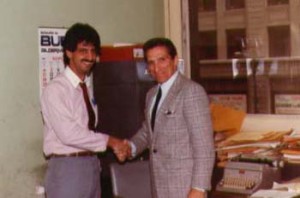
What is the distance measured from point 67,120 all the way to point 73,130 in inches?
2.4

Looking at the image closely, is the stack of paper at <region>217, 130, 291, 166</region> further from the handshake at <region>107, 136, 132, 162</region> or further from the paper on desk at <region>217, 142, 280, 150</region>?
the handshake at <region>107, 136, 132, 162</region>

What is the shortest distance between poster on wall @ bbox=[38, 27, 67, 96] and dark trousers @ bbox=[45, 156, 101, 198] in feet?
1.75

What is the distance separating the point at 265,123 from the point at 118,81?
1.05 meters

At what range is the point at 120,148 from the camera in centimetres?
313

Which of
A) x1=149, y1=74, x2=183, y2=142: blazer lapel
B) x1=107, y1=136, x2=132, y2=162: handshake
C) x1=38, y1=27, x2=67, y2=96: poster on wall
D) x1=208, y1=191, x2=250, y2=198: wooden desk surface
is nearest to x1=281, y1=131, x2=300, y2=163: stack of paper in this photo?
x1=208, y1=191, x2=250, y2=198: wooden desk surface

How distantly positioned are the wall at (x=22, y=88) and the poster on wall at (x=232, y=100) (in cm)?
109

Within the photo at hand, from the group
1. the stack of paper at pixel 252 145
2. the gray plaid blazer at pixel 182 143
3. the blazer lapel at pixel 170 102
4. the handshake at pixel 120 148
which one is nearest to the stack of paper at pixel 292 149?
the stack of paper at pixel 252 145

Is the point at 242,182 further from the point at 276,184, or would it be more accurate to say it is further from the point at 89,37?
the point at 89,37

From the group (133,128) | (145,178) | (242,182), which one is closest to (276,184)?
(242,182)

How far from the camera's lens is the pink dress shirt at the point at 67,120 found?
294cm

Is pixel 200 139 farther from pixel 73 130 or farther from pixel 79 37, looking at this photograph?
pixel 79 37

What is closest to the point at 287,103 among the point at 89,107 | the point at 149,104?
the point at 149,104

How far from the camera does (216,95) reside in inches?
156

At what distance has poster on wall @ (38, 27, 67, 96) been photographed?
10.9ft
